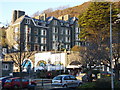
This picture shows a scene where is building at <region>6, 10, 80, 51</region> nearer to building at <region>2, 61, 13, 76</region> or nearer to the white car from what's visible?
building at <region>2, 61, 13, 76</region>

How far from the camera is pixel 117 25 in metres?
13.0

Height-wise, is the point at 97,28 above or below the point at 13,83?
above

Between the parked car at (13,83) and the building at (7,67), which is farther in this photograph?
the building at (7,67)

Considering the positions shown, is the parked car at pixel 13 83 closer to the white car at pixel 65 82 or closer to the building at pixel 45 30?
the white car at pixel 65 82

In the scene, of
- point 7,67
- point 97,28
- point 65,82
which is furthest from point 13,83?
point 97,28

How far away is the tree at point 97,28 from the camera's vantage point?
472 inches

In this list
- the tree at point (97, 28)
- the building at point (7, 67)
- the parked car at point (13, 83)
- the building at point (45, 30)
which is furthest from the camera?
the building at point (45, 30)

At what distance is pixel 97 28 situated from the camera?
1423 cm

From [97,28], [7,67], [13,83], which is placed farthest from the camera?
[7,67]

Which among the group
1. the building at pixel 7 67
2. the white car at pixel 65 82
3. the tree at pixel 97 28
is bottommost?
the white car at pixel 65 82

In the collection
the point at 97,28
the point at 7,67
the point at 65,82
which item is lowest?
the point at 65,82

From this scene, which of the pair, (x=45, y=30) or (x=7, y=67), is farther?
(x=45, y=30)

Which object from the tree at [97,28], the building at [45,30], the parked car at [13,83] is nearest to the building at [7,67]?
the building at [45,30]

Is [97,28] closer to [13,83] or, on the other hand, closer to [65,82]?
[65,82]
